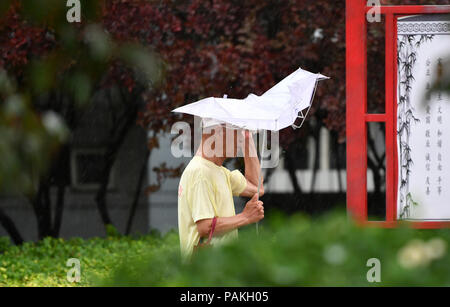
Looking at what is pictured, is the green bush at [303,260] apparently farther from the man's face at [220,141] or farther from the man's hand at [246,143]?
the man's hand at [246,143]

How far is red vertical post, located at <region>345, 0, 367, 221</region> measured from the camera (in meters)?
5.02

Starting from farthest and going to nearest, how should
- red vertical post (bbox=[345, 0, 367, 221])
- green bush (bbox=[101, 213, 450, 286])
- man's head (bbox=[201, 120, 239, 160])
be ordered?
red vertical post (bbox=[345, 0, 367, 221])
man's head (bbox=[201, 120, 239, 160])
green bush (bbox=[101, 213, 450, 286])

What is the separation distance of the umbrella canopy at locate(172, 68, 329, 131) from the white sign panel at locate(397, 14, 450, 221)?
2.76 ft

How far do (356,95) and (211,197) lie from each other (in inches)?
64.0

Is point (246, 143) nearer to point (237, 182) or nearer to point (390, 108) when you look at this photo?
point (237, 182)

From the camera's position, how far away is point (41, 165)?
1.55 m

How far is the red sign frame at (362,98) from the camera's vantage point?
16.5ft

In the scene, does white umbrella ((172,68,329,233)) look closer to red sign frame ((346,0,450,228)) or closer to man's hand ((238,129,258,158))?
man's hand ((238,129,258,158))

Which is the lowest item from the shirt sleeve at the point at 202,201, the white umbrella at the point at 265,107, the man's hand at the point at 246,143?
the shirt sleeve at the point at 202,201

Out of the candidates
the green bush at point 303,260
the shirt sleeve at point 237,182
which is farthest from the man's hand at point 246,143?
the green bush at point 303,260

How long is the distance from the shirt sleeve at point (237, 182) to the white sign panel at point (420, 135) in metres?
1.24

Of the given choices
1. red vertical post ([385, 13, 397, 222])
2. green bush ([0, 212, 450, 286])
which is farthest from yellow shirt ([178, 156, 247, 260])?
green bush ([0, 212, 450, 286])

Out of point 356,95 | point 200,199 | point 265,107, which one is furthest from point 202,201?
point 356,95
